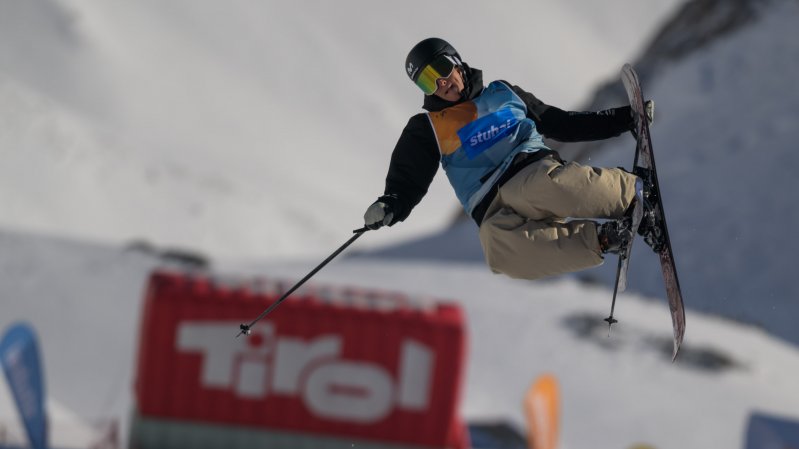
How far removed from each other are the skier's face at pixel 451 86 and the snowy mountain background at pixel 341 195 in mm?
14635

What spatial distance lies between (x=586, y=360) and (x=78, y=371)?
14.4m

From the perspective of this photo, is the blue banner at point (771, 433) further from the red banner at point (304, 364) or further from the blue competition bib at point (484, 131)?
the blue competition bib at point (484, 131)

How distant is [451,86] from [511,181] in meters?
0.82

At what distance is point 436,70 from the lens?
652 cm

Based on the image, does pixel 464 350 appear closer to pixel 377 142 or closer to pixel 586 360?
pixel 586 360

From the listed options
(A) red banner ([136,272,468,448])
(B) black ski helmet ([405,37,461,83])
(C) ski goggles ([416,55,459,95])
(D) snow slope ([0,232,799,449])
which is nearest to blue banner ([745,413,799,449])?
(A) red banner ([136,272,468,448])

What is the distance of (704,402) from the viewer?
25094mm

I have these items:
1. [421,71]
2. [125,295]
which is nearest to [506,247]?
[421,71]

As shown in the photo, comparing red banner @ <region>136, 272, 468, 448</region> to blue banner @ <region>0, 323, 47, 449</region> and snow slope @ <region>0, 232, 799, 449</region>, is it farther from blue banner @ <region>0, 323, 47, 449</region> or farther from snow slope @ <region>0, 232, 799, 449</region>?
snow slope @ <region>0, 232, 799, 449</region>

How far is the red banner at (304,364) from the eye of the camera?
18750mm

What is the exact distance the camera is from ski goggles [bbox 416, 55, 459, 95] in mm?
6504

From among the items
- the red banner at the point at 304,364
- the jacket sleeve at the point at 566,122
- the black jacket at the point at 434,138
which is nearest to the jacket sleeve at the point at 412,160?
the black jacket at the point at 434,138

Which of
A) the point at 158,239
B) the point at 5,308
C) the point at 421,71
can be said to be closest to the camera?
the point at 421,71

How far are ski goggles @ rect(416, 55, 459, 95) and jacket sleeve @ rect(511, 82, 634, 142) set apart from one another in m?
0.77
